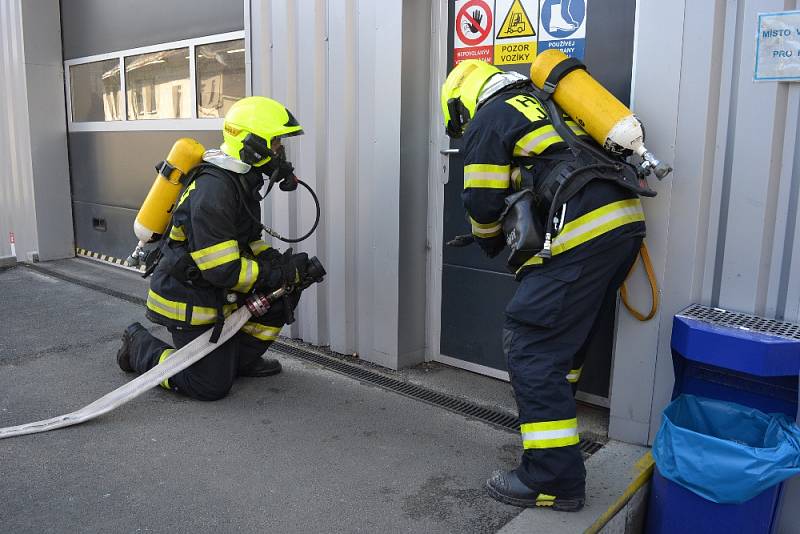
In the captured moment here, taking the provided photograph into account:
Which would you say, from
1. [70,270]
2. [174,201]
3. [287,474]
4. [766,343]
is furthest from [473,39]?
[70,270]

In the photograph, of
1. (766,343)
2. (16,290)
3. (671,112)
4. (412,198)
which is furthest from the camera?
(16,290)

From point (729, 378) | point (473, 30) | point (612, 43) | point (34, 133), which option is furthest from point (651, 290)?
point (34, 133)

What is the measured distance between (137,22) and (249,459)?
5.49m

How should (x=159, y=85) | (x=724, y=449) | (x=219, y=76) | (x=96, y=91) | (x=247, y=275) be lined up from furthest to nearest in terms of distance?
(x=96, y=91) → (x=159, y=85) → (x=219, y=76) → (x=247, y=275) → (x=724, y=449)

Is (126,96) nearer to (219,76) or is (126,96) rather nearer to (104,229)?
(104,229)

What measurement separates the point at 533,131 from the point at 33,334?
4.29 metres

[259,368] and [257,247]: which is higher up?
[257,247]

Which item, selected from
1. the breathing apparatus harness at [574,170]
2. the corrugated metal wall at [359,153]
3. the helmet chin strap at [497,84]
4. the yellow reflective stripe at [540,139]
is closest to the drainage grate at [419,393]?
the corrugated metal wall at [359,153]

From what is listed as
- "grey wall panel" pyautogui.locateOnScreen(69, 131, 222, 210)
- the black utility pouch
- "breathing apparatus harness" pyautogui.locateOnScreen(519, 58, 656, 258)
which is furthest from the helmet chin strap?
"grey wall panel" pyautogui.locateOnScreen(69, 131, 222, 210)

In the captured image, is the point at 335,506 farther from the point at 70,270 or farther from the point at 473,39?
the point at 70,270

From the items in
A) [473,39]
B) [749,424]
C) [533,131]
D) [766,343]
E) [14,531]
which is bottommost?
[14,531]

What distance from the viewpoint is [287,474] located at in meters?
3.09

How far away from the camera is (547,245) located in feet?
8.85

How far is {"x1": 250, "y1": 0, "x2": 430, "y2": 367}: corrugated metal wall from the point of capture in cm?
419
